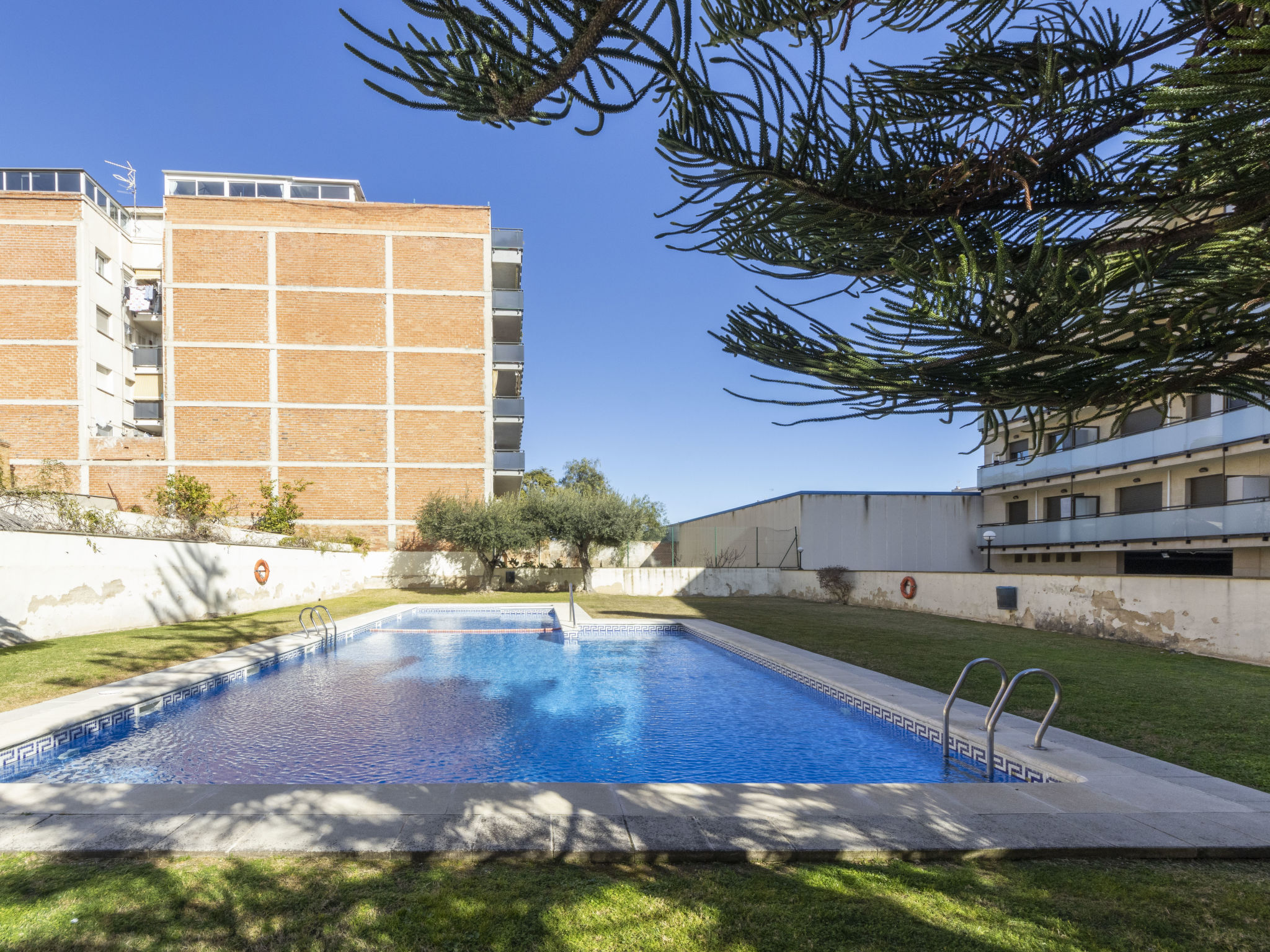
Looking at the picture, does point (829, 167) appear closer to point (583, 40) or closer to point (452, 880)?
point (583, 40)

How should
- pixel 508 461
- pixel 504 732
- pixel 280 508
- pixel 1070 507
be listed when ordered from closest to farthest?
pixel 504 732
pixel 1070 507
pixel 280 508
pixel 508 461

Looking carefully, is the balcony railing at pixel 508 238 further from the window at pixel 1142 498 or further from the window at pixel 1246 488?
the window at pixel 1246 488

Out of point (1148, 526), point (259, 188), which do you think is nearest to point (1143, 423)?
point (1148, 526)

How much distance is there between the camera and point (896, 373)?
2533mm

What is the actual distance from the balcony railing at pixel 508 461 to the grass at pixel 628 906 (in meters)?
26.9

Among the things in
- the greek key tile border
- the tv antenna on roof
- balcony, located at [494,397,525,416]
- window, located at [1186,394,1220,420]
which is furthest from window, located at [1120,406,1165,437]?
the tv antenna on roof

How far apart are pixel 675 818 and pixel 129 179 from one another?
148 ft

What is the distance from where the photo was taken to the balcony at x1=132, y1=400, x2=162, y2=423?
31062 mm

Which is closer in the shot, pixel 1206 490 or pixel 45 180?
pixel 1206 490

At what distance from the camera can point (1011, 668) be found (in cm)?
921

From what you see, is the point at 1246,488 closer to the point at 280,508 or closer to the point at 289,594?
the point at 289,594

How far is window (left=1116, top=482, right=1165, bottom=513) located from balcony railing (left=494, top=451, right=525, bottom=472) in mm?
23364

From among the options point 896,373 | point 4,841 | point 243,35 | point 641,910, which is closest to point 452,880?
point 641,910

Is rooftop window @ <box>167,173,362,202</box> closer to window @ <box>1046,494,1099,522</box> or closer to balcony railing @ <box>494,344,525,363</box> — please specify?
balcony railing @ <box>494,344,525,363</box>
